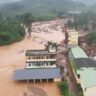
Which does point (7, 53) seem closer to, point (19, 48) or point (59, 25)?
point (19, 48)

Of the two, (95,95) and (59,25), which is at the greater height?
(59,25)

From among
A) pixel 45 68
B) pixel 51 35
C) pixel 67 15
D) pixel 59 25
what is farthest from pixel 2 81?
pixel 67 15

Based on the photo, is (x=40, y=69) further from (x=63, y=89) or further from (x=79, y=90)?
(x=79, y=90)

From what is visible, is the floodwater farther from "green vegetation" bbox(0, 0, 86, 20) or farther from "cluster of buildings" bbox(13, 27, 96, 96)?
"green vegetation" bbox(0, 0, 86, 20)

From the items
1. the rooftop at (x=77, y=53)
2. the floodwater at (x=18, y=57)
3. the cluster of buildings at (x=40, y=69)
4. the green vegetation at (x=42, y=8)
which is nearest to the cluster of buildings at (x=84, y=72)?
the rooftop at (x=77, y=53)

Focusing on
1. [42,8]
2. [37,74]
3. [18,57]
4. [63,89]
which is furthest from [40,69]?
[42,8]

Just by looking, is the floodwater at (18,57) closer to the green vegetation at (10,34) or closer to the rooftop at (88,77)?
the green vegetation at (10,34)

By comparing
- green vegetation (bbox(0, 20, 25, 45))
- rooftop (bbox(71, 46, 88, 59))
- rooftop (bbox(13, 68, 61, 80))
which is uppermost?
green vegetation (bbox(0, 20, 25, 45))

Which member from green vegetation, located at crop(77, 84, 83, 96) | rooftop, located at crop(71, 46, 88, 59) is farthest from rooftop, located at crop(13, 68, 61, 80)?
rooftop, located at crop(71, 46, 88, 59)
